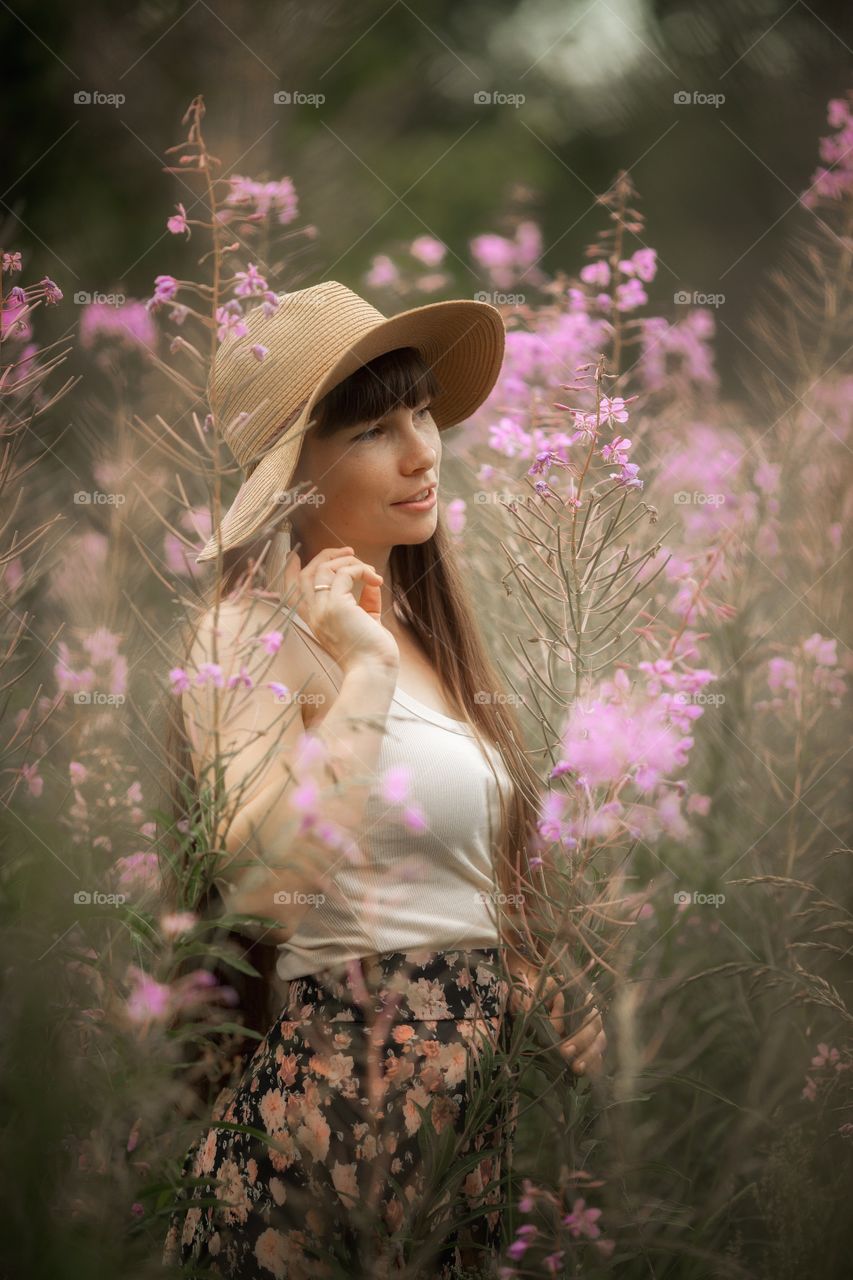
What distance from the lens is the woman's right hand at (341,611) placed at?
89 centimetres

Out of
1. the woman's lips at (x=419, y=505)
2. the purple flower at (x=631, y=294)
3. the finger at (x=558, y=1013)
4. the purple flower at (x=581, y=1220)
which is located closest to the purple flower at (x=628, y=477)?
→ the woman's lips at (x=419, y=505)

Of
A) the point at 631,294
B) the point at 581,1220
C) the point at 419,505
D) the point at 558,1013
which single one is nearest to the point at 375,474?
the point at 419,505

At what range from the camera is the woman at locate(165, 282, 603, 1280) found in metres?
0.86

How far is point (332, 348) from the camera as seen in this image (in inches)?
39.7

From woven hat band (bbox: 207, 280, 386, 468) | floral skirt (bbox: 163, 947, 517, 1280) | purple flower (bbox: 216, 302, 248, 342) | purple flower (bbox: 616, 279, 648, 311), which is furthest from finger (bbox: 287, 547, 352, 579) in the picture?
purple flower (bbox: 616, 279, 648, 311)

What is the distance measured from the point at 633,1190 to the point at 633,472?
0.68 metres

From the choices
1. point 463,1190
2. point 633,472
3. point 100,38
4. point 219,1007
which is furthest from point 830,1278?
point 100,38

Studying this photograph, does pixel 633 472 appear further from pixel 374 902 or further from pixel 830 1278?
pixel 830 1278

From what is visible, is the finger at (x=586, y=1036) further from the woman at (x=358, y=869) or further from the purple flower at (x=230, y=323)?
the purple flower at (x=230, y=323)

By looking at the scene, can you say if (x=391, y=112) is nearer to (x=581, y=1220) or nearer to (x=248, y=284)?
(x=248, y=284)

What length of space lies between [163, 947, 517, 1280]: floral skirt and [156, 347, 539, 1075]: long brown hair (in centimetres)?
10

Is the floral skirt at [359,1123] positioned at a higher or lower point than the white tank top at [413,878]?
lower

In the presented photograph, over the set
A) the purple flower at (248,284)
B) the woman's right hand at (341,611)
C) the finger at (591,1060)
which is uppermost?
the purple flower at (248,284)

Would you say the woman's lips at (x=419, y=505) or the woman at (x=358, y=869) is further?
the woman's lips at (x=419, y=505)
